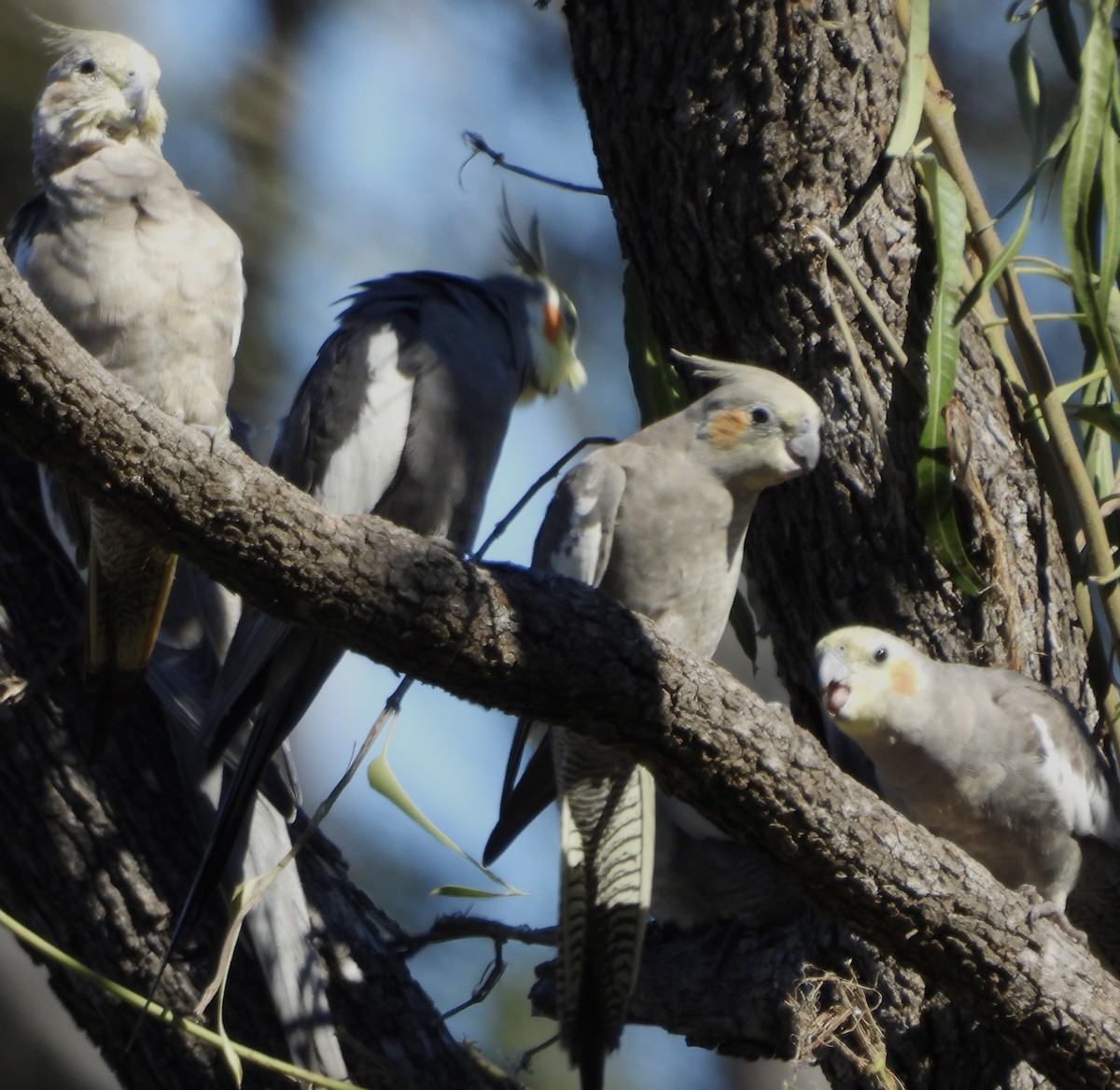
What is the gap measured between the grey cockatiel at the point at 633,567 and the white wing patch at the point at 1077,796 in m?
0.65

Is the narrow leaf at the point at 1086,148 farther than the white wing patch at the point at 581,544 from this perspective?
No

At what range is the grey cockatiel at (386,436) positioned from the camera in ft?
8.70

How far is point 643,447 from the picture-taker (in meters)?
2.64

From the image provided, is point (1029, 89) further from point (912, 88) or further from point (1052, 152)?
point (912, 88)

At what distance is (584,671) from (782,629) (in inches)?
40.4

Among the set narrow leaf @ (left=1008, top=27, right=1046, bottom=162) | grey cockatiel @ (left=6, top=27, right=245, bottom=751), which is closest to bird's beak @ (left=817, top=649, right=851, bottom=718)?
narrow leaf @ (left=1008, top=27, right=1046, bottom=162)

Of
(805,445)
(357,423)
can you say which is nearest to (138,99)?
(357,423)

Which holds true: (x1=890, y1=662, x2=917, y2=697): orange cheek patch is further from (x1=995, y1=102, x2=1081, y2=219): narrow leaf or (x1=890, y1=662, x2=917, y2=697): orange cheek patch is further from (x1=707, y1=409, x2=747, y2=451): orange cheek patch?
(x1=995, y1=102, x2=1081, y2=219): narrow leaf

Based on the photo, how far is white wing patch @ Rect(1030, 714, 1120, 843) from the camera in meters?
2.51

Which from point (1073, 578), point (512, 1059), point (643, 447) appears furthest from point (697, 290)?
point (512, 1059)

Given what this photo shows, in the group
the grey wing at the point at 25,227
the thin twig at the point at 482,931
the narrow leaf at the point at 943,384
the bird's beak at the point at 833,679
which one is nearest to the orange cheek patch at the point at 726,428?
the narrow leaf at the point at 943,384

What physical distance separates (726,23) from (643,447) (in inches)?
30.2

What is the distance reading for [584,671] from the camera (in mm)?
1750

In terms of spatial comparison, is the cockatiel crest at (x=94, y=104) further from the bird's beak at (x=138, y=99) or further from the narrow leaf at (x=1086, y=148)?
the narrow leaf at (x=1086, y=148)
